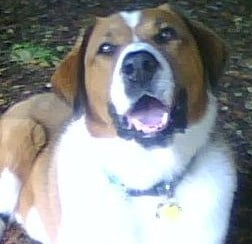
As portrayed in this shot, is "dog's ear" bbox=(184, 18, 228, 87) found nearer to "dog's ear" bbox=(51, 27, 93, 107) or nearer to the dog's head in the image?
the dog's head

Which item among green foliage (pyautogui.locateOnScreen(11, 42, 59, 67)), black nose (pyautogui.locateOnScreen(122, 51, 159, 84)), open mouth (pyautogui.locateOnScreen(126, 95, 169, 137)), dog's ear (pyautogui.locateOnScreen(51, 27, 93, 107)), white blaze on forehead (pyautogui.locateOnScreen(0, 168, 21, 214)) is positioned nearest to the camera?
black nose (pyautogui.locateOnScreen(122, 51, 159, 84))

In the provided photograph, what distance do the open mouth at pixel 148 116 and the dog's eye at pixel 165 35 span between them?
0.59ft

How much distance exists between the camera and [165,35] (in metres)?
2.70

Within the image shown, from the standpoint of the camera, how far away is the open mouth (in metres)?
2.64

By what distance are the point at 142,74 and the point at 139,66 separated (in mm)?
33

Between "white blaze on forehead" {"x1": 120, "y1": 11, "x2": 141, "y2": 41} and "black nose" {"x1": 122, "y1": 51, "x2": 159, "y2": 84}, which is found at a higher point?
"white blaze on forehead" {"x1": 120, "y1": 11, "x2": 141, "y2": 41}

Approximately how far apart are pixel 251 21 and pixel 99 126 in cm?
235

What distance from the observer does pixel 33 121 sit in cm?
331

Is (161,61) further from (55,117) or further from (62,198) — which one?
(55,117)

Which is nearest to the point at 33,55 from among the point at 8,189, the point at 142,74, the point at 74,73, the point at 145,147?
the point at 8,189

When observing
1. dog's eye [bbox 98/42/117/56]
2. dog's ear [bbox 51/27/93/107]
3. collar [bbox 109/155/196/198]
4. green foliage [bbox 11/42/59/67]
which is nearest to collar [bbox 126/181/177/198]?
collar [bbox 109/155/196/198]

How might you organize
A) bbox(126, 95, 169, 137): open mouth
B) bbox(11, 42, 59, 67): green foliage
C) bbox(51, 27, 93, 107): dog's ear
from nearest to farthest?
1. bbox(126, 95, 169, 137): open mouth
2. bbox(51, 27, 93, 107): dog's ear
3. bbox(11, 42, 59, 67): green foliage

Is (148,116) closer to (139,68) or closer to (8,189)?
(139,68)

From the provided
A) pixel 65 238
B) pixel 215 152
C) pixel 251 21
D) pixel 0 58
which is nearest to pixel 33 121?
pixel 65 238
